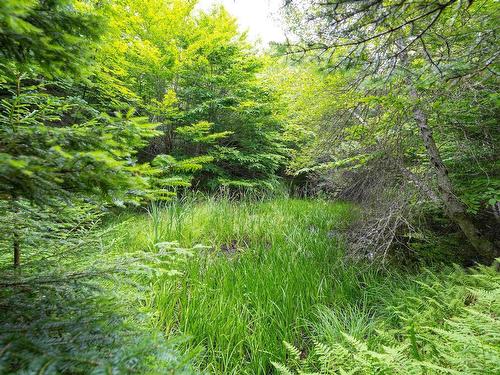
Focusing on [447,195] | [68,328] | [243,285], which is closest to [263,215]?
[243,285]

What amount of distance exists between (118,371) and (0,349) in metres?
0.26

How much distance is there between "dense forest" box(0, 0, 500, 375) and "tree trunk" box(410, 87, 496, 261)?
0.01 metres

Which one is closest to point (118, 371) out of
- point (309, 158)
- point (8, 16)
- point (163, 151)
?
point (8, 16)

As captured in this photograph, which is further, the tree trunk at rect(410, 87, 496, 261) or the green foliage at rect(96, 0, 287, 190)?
the green foliage at rect(96, 0, 287, 190)

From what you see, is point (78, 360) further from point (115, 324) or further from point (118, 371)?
point (115, 324)

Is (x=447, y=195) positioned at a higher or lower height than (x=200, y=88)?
lower

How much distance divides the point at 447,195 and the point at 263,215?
266cm

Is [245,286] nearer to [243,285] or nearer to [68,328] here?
[243,285]

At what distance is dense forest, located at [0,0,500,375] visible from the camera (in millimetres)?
801

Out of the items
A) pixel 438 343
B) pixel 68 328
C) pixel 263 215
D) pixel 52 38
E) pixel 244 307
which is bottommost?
pixel 244 307

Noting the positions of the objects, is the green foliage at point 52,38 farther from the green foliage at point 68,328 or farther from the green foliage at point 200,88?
the green foliage at point 200,88

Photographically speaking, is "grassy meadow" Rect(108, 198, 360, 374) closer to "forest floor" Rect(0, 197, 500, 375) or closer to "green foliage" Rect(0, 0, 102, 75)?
"forest floor" Rect(0, 197, 500, 375)

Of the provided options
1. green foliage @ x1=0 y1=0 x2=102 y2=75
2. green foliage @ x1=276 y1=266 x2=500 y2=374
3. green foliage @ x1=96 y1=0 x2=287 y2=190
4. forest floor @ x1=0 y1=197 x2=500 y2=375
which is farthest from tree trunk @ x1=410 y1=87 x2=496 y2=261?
green foliage @ x1=96 y1=0 x2=287 y2=190

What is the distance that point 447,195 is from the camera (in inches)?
101
